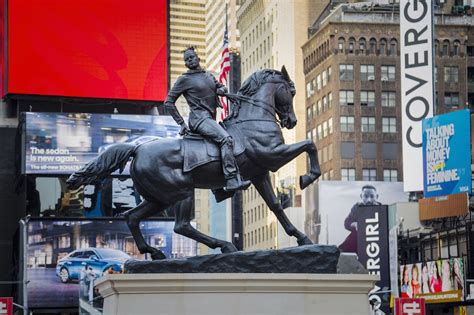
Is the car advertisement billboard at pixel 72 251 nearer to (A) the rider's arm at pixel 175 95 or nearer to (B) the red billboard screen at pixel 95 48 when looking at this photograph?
(B) the red billboard screen at pixel 95 48

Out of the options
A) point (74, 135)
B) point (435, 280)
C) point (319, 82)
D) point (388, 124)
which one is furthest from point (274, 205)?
point (319, 82)

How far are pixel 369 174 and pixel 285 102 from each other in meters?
111

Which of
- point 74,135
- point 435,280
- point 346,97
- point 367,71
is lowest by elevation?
point 435,280

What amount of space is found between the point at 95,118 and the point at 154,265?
58.2m

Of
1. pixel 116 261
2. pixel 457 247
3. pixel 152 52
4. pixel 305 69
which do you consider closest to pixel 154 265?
pixel 116 261

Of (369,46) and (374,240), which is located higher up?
(369,46)

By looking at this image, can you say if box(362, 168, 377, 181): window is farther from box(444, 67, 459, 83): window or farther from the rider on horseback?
the rider on horseback

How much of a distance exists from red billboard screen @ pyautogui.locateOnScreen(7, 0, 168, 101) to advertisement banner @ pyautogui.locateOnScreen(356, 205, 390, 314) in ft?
81.2

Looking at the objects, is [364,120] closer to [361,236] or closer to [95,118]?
[361,236]

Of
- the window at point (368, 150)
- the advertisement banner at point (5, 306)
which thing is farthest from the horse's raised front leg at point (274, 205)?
the window at point (368, 150)

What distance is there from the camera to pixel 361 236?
10125 cm

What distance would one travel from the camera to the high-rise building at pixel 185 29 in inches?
5455

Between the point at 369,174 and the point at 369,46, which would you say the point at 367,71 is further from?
the point at 369,174

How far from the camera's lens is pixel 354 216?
4877 inches
